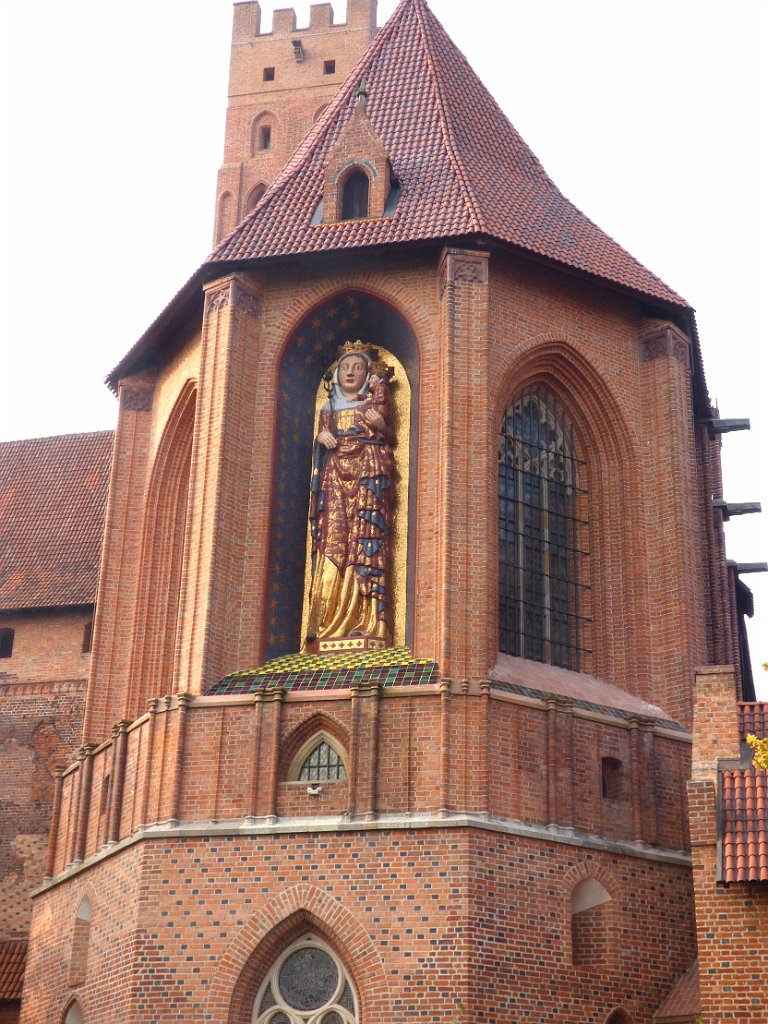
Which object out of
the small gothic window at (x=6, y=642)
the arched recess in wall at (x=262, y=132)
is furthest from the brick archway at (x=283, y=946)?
the arched recess in wall at (x=262, y=132)

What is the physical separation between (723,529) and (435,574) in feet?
32.9

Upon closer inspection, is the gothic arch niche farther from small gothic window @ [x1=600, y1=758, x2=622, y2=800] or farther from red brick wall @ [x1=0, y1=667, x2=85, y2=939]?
red brick wall @ [x1=0, y1=667, x2=85, y2=939]

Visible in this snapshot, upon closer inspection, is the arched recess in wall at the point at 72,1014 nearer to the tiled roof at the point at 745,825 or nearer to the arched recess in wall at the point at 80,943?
Result: the arched recess in wall at the point at 80,943

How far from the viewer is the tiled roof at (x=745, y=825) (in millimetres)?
17531

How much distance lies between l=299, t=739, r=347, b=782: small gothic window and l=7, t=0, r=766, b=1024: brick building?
0.26 ft

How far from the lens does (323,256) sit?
23203 millimetres

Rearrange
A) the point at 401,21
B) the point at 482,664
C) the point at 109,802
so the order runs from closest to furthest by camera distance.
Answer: the point at 482,664 < the point at 109,802 < the point at 401,21

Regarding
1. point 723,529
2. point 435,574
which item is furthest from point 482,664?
point 723,529

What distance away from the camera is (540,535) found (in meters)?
23.0

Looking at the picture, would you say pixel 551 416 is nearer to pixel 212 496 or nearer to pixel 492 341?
pixel 492 341

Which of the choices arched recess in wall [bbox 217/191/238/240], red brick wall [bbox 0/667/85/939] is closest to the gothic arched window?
red brick wall [bbox 0/667/85/939]

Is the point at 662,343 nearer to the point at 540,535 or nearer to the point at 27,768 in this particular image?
the point at 540,535

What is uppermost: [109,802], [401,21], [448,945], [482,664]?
[401,21]

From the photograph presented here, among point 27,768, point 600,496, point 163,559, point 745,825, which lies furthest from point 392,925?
point 27,768
